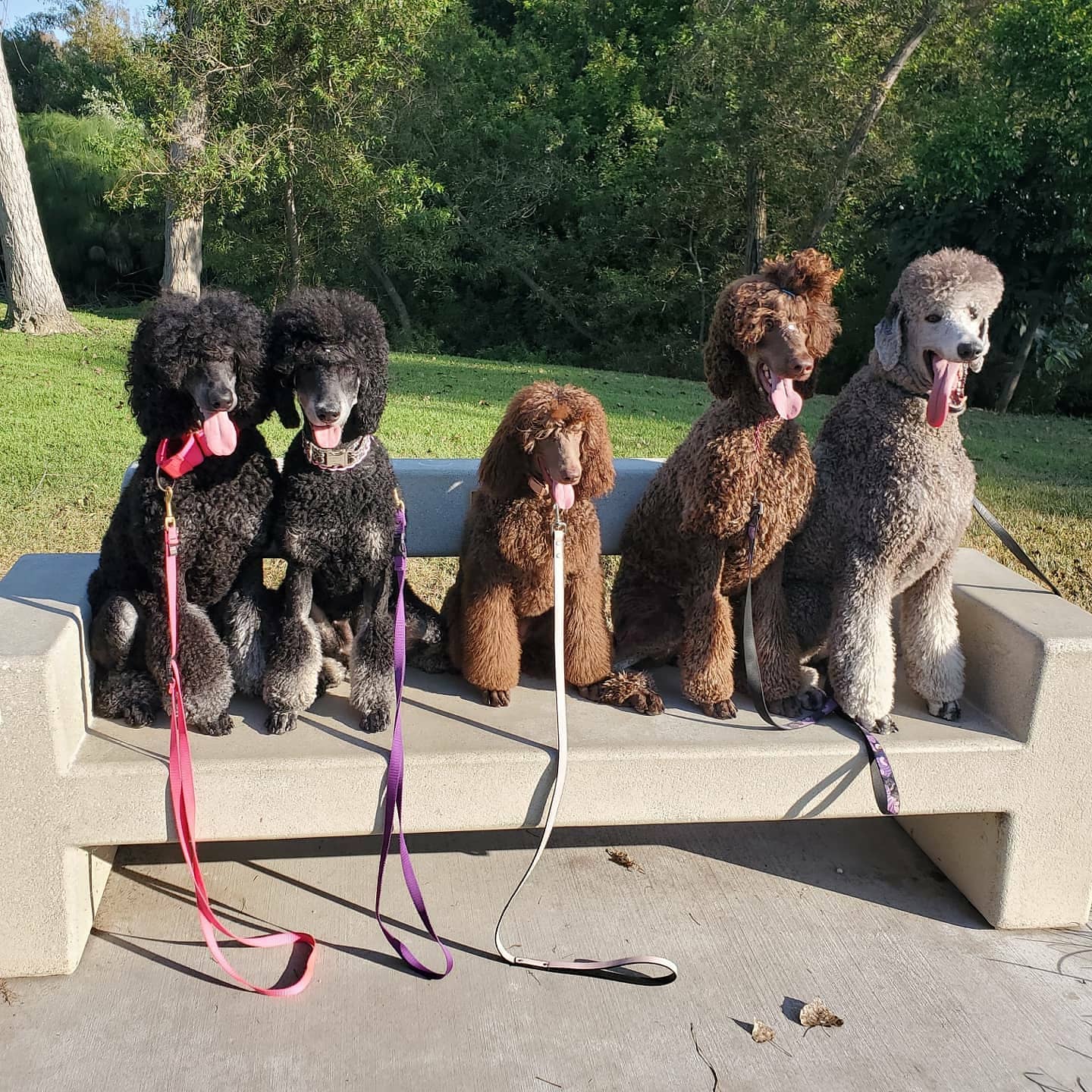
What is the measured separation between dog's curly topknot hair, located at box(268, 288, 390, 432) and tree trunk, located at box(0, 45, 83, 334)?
9.77m

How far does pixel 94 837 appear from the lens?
2350 millimetres

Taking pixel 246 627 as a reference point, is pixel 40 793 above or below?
below

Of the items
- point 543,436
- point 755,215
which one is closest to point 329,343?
point 543,436

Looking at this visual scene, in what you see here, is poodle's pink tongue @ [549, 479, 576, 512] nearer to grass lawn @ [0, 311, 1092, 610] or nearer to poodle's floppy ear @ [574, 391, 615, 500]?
poodle's floppy ear @ [574, 391, 615, 500]

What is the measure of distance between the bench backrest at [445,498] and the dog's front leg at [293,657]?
69 cm

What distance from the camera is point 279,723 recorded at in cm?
257

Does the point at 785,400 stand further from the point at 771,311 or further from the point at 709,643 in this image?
the point at 709,643

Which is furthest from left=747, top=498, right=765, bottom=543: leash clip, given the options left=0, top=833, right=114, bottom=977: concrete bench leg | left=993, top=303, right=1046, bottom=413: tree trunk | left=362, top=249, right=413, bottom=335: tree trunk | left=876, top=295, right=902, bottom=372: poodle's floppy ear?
left=362, top=249, right=413, bottom=335: tree trunk

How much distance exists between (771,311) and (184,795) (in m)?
1.87

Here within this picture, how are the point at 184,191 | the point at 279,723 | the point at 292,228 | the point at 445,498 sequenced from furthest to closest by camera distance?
1. the point at 292,228
2. the point at 184,191
3. the point at 445,498
4. the point at 279,723

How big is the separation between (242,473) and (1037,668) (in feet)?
7.13

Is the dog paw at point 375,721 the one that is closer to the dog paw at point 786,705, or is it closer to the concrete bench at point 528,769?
the concrete bench at point 528,769

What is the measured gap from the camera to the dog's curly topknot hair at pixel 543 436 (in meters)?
2.48

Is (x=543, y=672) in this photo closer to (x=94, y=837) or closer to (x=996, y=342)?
(x=94, y=837)
